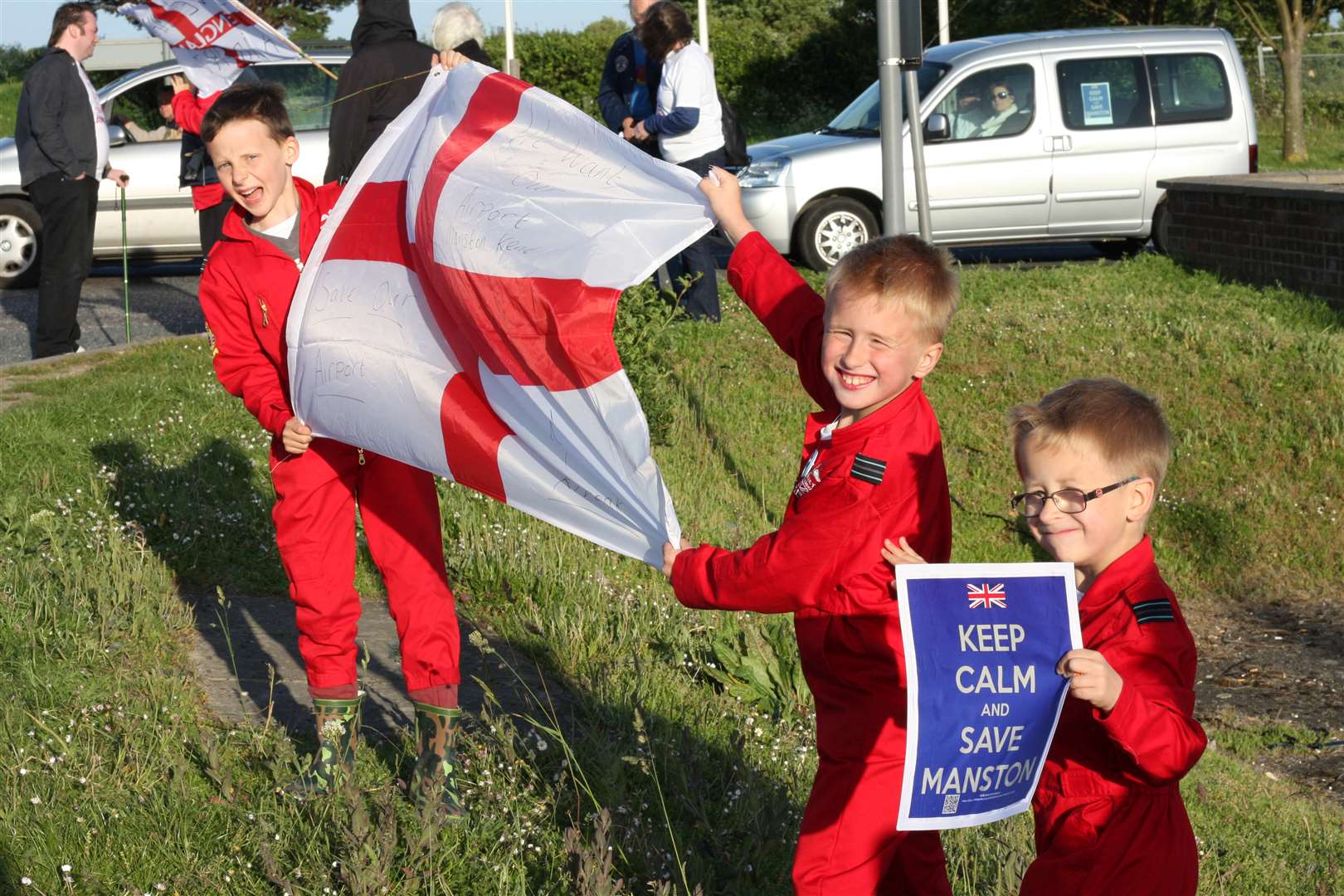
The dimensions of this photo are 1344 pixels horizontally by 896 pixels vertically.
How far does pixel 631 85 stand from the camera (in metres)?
9.99

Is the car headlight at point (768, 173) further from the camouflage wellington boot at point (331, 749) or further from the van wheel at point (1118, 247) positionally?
the camouflage wellington boot at point (331, 749)

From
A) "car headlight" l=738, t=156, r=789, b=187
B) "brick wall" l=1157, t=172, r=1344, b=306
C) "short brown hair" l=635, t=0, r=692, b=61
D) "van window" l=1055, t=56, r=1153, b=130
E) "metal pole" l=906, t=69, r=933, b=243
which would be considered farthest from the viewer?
"van window" l=1055, t=56, r=1153, b=130

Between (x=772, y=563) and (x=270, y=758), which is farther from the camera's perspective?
(x=270, y=758)

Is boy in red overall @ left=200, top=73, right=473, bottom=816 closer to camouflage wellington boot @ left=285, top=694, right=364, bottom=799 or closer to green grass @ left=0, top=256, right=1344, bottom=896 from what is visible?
camouflage wellington boot @ left=285, top=694, right=364, bottom=799

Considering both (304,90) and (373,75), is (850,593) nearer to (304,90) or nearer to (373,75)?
(373,75)

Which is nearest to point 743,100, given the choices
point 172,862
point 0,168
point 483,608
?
point 0,168

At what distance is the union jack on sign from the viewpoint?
94.9 inches

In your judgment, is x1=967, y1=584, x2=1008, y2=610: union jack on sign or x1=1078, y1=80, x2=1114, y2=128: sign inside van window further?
x1=1078, y1=80, x2=1114, y2=128: sign inside van window

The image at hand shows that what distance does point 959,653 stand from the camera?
243 cm

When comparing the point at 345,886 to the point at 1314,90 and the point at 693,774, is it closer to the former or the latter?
the point at 693,774

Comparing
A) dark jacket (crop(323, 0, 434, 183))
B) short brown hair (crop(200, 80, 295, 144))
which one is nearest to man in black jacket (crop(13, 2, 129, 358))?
dark jacket (crop(323, 0, 434, 183))

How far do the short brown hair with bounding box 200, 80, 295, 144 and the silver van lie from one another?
30.2ft

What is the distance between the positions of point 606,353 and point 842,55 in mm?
34545

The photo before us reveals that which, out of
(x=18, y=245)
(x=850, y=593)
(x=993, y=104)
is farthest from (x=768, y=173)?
(x=850, y=593)
